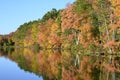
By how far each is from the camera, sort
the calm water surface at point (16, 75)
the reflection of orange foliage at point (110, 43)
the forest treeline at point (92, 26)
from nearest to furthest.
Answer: the calm water surface at point (16, 75), the reflection of orange foliage at point (110, 43), the forest treeline at point (92, 26)

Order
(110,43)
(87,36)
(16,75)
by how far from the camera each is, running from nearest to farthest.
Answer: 1. (16,75)
2. (110,43)
3. (87,36)

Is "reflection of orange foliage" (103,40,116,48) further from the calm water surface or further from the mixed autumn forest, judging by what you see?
the calm water surface

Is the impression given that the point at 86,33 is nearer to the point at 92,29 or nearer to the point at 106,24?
the point at 92,29

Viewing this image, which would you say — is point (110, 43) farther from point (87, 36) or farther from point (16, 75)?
point (16, 75)

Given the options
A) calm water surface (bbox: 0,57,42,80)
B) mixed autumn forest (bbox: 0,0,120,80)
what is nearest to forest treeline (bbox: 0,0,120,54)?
mixed autumn forest (bbox: 0,0,120,80)

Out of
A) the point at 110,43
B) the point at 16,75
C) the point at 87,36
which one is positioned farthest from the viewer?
the point at 87,36

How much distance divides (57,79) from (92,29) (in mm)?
32164

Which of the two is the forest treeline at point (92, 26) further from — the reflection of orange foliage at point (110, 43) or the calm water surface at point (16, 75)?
the calm water surface at point (16, 75)

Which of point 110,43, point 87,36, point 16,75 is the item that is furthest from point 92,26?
point 16,75

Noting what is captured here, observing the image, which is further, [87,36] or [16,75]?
[87,36]

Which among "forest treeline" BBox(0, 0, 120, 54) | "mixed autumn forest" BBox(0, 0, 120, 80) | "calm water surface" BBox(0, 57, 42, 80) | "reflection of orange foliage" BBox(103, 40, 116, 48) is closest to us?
"calm water surface" BBox(0, 57, 42, 80)

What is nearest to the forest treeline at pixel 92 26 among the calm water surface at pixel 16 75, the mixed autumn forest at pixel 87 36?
the mixed autumn forest at pixel 87 36

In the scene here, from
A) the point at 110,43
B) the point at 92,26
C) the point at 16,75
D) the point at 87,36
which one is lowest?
the point at 16,75

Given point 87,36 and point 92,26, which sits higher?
point 92,26
